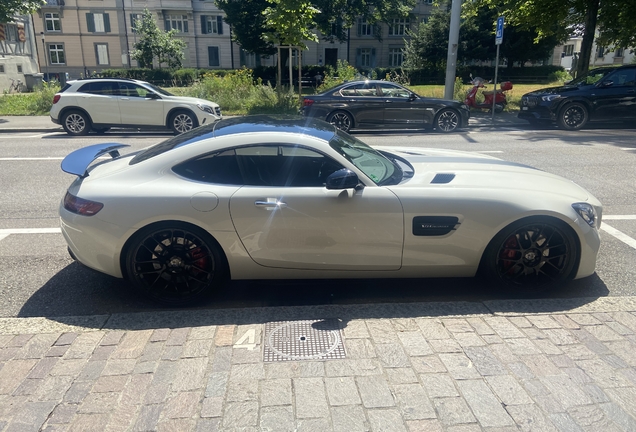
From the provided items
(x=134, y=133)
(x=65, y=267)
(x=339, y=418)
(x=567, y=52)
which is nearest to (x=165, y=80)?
(x=134, y=133)

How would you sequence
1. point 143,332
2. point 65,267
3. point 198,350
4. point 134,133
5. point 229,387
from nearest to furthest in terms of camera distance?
point 229,387 < point 198,350 < point 143,332 < point 65,267 < point 134,133

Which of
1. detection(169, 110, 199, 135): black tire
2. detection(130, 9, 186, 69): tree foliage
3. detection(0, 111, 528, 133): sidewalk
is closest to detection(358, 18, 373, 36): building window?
detection(130, 9, 186, 69): tree foliage

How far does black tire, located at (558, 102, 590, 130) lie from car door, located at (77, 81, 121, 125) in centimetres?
1235

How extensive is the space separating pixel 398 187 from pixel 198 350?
6.03 ft

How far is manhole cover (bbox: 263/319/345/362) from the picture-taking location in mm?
2977

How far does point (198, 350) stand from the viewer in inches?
119

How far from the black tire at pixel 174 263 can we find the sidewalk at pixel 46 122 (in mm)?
13265

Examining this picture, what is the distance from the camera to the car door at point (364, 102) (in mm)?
13930

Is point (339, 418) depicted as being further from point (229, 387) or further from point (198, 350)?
point (198, 350)

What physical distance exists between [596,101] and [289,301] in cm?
1349

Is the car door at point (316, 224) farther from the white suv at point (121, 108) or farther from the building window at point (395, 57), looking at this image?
the building window at point (395, 57)

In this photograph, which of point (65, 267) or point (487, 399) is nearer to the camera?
point (487, 399)

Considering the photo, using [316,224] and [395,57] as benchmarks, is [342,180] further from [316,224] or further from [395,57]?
[395,57]

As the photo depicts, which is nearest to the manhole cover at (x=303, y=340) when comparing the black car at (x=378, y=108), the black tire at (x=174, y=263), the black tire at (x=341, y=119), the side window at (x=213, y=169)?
the black tire at (x=174, y=263)
